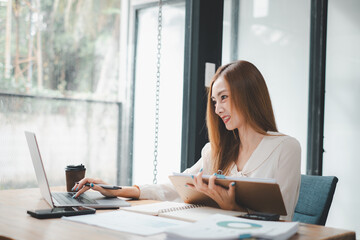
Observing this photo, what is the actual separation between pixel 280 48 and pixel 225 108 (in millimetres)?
1511

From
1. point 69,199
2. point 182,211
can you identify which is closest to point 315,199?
point 182,211

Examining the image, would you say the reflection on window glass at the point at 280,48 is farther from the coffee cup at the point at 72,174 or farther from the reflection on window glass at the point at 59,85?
the coffee cup at the point at 72,174

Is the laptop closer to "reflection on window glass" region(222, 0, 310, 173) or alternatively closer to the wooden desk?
the wooden desk

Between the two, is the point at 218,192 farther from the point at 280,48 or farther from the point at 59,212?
the point at 280,48

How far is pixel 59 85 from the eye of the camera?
8.04 feet

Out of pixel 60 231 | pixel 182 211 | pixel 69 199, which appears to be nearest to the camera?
pixel 60 231

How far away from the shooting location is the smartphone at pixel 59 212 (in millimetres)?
1318

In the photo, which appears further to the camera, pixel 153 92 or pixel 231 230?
pixel 153 92

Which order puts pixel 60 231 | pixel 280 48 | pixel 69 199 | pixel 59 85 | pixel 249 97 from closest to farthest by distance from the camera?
1. pixel 60 231
2. pixel 69 199
3. pixel 249 97
4. pixel 59 85
5. pixel 280 48

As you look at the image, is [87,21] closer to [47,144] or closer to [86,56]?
[86,56]

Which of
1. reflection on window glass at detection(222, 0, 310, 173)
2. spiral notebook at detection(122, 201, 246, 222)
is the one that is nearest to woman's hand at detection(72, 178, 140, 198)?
spiral notebook at detection(122, 201, 246, 222)

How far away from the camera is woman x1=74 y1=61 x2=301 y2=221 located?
5.61 feet

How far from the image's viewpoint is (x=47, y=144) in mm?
2422

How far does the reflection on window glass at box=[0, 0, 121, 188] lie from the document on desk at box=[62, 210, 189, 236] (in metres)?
1.11
